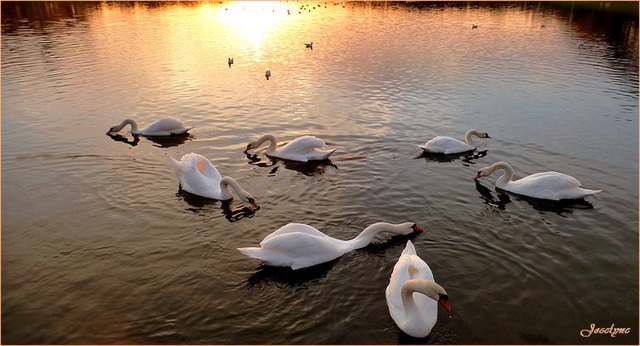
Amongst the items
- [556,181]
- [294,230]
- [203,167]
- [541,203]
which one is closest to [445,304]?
[294,230]

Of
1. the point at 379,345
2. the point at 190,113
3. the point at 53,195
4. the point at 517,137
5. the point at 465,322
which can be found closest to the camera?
the point at 379,345

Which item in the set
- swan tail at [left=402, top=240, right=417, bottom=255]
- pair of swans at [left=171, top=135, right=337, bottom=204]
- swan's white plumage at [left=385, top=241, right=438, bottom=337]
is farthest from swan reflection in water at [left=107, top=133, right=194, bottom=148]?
swan's white plumage at [left=385, top=241, right=438, bottom=337]

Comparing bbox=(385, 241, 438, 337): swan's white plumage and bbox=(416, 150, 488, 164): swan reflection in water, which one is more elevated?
bbox=(385, 241, 438, 337): swan's white plumage

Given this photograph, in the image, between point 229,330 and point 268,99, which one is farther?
point 268,99

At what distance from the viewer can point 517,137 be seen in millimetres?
16172

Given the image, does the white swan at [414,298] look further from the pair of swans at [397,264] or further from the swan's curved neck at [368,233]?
the swan's curved neck at [368,233]

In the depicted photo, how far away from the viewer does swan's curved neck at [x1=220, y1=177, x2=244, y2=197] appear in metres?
11.3

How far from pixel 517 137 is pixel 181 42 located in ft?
88.0

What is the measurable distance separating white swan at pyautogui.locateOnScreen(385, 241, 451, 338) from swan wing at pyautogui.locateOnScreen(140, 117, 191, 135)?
11080 millimetres

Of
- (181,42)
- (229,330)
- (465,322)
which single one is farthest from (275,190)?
(181,42)

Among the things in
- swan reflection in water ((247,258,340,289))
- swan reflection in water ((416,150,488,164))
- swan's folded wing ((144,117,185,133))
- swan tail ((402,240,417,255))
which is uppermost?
swan's folded wing ((144,117,185,133))

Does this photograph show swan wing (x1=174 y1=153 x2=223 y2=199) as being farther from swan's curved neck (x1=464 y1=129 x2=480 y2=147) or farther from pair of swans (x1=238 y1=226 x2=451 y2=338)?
swan's curved neck (x1=464 y1=129 x2=480 y2=147)

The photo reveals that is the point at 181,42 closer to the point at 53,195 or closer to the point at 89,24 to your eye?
the point at 89,24

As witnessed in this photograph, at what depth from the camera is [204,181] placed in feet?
39.3
